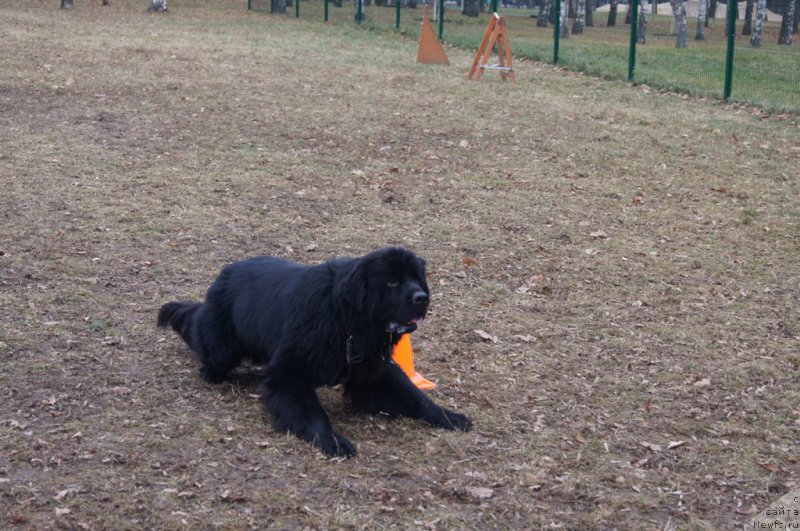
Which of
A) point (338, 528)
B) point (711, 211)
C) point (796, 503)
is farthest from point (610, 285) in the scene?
point (338, 528)

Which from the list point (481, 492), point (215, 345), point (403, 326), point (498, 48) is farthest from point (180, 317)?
point (498, 48)

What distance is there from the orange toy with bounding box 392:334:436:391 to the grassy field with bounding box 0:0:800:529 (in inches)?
4.4

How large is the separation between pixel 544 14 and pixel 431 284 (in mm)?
28443

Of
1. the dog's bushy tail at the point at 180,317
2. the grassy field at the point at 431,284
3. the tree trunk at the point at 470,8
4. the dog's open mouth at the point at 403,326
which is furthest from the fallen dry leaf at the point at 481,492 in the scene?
the tree trunk at the point at 470,8

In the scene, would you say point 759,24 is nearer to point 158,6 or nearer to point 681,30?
point 681,30

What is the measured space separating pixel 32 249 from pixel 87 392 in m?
2.79

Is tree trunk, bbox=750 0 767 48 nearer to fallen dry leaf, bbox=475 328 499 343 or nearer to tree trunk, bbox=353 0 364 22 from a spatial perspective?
tree trunk, bbox=353 0 364 22

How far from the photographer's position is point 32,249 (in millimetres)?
7746

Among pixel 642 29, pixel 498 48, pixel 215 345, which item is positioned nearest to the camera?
pixel 215 345

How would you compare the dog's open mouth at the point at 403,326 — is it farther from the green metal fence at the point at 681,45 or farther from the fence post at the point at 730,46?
the fence post at the point at 730,46

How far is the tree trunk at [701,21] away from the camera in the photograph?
18.7 m

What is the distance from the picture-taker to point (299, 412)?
197 inches

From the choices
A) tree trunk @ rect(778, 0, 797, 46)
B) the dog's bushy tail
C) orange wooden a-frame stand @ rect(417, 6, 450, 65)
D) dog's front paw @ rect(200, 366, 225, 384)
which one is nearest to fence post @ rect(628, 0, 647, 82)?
tree trunk @ rect(778, 0, 797, 46)

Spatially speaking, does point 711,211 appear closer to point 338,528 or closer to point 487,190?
point 487,190
